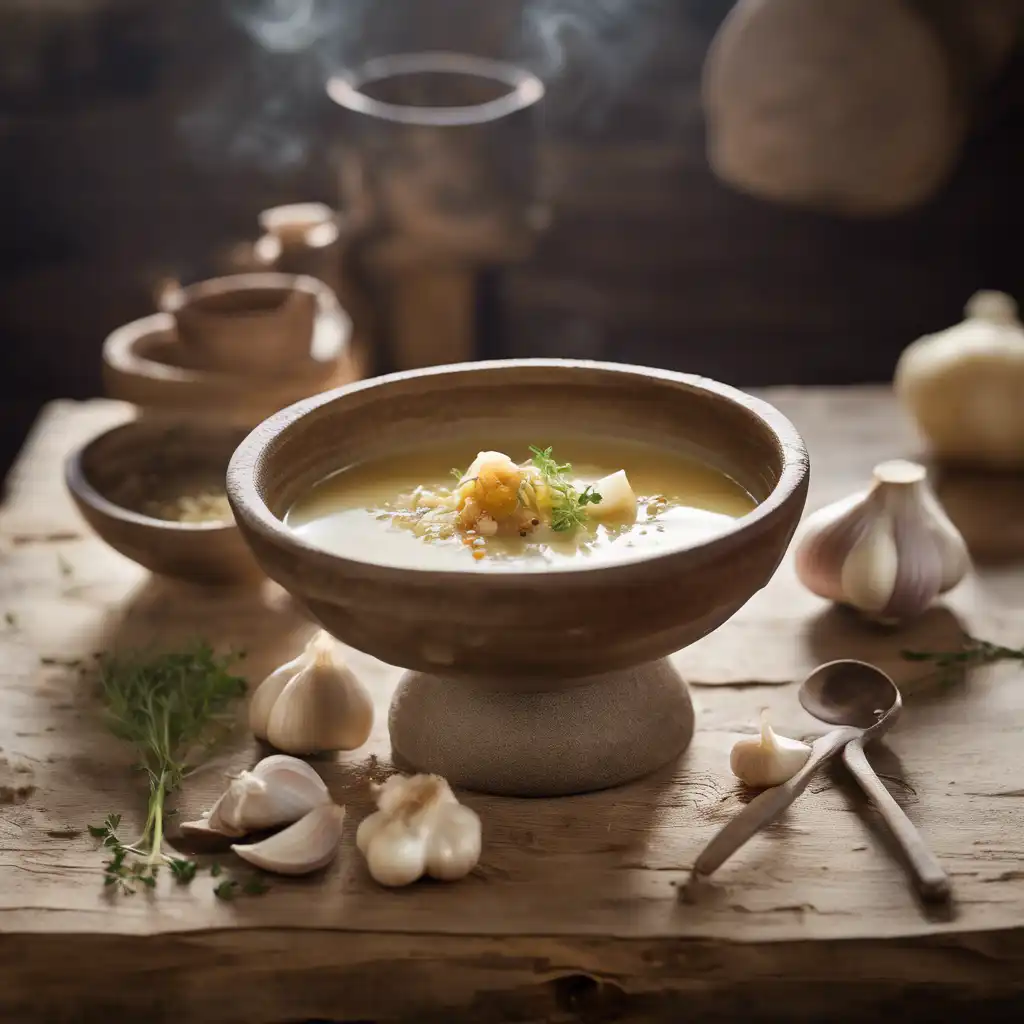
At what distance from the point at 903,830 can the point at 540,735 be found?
35 centimetres

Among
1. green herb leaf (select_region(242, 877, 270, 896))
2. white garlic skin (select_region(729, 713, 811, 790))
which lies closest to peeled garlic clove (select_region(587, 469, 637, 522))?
white garlic skin (select_region(729, 713, 811, 790))

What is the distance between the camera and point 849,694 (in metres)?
1.58

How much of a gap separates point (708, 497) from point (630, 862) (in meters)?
0.40

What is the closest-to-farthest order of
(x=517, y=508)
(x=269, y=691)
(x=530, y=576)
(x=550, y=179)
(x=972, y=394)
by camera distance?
(x=530, y=576)
(x=517, y=508)
(x=269, y=691)
(x=972, y=394)
(x=550, y=179)

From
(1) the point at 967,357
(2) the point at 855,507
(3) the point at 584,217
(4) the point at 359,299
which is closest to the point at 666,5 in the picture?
(3) the point at 584,217

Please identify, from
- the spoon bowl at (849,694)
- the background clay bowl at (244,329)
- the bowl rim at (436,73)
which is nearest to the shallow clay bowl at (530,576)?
the spoon bowl at (849,694)

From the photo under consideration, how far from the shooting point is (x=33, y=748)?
61.7 inches

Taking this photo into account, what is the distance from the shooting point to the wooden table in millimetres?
1278

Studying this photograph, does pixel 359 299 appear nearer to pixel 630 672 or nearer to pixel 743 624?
pixel 743 624

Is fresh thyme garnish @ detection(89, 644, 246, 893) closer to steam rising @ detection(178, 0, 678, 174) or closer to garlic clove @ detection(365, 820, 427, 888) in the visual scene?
garlic clove @ detection(365, 820, 427, 888)

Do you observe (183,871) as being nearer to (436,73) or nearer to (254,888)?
(254,888)

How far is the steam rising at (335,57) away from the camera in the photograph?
3.47 m

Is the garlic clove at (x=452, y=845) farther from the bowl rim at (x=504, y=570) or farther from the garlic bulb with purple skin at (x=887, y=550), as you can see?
the garlic bulb with purple skin at (x=887, y=550)

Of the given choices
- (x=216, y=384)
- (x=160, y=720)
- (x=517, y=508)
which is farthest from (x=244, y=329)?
(x=517, y=508)
